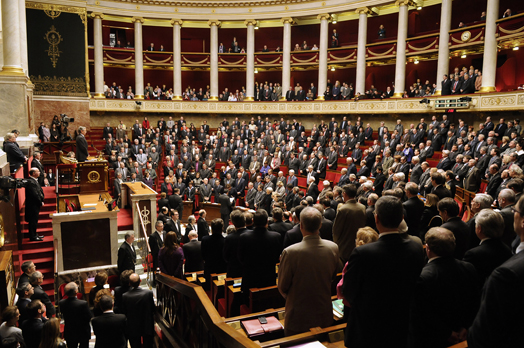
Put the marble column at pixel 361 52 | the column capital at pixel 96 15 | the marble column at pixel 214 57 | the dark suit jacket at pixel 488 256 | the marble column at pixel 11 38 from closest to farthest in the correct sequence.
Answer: the dark suit jacket at pixel 488 256, the marble column at pixel 11 38, the marble column at pixel 361 52, the column capital at pixel 96 15, the marble column at pixel 214 57

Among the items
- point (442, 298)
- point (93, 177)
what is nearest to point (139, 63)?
point (93, 177)

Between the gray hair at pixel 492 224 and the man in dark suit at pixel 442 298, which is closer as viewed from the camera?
the man in dark suit at pixel 442 298

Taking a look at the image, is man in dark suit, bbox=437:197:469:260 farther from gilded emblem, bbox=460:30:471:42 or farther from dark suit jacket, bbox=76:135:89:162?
gilded emblem, bbox=460:30:471:42

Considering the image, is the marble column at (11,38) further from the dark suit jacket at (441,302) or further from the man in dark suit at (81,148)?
the dark suit jacket at (441,302)

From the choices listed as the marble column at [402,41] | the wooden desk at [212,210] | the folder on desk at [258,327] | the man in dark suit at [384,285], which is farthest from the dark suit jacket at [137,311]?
the marble column at [402,41]

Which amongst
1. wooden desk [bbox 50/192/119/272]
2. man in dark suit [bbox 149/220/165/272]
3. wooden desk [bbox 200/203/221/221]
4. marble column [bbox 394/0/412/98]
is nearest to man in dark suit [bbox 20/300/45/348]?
man in dark suit [bbox 149/220/165/272]

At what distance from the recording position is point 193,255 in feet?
20.3

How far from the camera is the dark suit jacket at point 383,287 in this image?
2234 mm

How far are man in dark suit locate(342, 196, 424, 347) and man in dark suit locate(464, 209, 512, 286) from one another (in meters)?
0.66

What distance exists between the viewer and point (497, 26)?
14508mm

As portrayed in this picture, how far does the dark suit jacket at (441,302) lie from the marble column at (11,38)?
31.4 ft

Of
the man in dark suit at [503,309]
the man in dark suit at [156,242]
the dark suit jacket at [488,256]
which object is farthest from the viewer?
the man in dark suit at [156,242]

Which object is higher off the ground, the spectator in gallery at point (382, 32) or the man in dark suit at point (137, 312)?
the spectator in gallery at point (382, 32)

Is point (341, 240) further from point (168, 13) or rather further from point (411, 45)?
point (168, 13)
